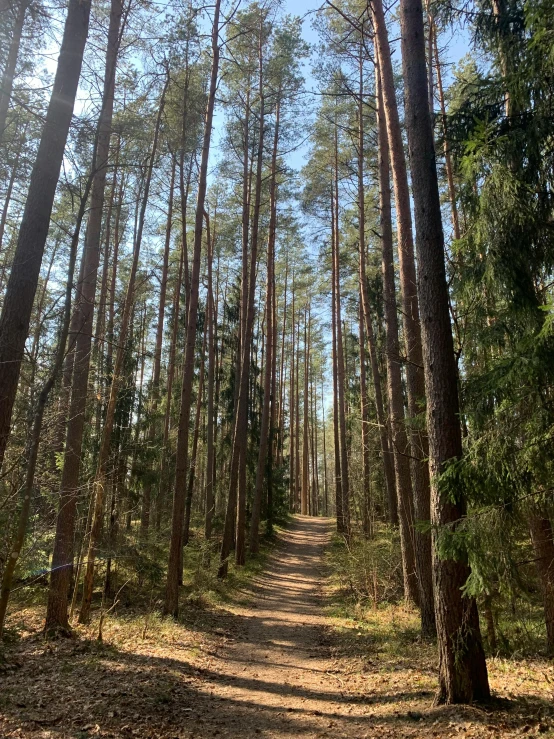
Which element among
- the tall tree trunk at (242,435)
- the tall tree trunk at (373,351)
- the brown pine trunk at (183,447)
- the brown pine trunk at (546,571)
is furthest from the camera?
the tall tree trunk at (373,351)

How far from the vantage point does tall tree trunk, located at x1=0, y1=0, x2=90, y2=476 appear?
13.5ft

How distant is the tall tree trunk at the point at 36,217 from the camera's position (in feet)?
13.5

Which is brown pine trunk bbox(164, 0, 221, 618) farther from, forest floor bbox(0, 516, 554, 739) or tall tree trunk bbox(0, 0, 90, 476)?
tall tree trunk bbox(0, 0, 90, 476)

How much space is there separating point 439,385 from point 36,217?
14.2 feet

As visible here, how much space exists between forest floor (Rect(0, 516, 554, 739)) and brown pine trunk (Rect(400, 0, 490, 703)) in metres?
0.30

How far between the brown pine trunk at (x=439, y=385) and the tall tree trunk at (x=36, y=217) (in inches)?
145

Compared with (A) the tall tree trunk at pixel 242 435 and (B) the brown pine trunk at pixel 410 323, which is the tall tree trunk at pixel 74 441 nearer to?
(B) the brown pine trunk at pixel 410 323

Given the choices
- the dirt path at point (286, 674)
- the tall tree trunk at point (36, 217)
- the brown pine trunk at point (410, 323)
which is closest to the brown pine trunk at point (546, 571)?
the brown pine trunk at point (410, 323)

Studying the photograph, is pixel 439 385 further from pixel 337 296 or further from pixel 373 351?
pixel 337 296

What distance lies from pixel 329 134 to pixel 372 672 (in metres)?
15.3

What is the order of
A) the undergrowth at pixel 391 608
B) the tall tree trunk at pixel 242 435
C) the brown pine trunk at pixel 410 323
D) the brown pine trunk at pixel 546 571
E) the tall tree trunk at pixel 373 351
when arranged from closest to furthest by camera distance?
the brown pine trunk at pixel 546 571, the undergrowth at pixel 391 608, the brown pine trunk at pixel 410 323, the tall tree trunk at pixel 242 435, the tall tree trunk at pixel 373 351

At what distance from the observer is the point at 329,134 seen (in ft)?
50.8

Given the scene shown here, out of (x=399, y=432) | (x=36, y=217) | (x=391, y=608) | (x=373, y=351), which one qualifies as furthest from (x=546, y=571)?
(x=373, y=351)

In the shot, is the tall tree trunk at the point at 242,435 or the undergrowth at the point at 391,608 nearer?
the undergrowth at the point at 391,608
